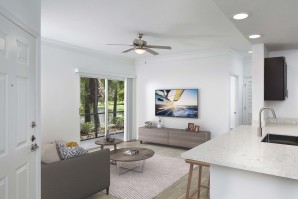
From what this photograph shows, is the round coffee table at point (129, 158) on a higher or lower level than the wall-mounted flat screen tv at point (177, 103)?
lower

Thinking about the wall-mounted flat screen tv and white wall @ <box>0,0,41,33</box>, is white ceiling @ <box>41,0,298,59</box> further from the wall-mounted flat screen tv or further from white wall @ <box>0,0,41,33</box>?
the wall-mounted flat screen tv

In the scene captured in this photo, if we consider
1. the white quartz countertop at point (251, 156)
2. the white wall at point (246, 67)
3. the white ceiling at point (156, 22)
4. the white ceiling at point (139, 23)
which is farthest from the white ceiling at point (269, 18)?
the white wall at point (246, 67)

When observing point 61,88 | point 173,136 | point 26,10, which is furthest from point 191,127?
point 26,10

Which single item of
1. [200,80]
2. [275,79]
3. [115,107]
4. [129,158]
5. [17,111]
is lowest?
[129,158]

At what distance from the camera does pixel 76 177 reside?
258cm

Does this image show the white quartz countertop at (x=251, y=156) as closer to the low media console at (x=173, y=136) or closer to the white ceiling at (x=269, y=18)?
the white ceiling at (x=269, y=18)

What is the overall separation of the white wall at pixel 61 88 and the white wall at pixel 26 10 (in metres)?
2.56

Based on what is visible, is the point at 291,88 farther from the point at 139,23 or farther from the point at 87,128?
the point at 87,128

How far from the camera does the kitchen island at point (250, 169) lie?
1.42 metres

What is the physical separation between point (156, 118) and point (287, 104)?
146 inches

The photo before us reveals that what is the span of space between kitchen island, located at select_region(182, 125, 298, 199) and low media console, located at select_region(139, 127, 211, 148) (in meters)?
3.45

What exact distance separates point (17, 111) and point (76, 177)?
115 cm

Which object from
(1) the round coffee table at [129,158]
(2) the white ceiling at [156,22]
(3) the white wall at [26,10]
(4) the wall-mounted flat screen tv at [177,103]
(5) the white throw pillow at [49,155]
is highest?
(2) the white ceiling at [156,22]

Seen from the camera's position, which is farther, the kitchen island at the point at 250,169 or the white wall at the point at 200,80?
the white wall at the point at 200,80
